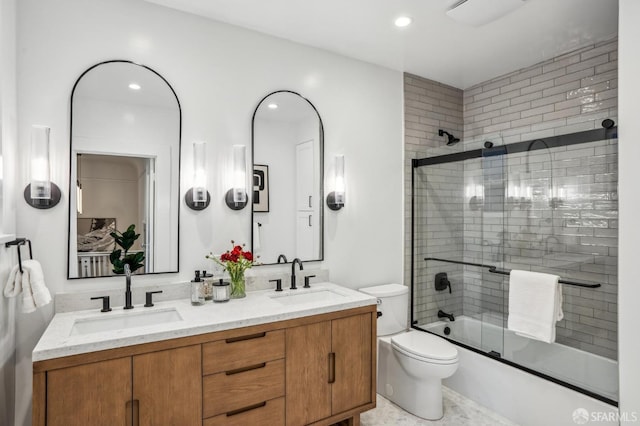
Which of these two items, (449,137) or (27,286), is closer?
(27,286)

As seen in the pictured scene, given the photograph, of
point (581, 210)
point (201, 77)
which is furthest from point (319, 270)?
point (581, 210)

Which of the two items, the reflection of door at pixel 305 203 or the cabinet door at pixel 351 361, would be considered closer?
the cabinet door at pixel 351 361

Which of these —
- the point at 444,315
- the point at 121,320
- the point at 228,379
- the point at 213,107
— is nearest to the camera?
the point at 228,379

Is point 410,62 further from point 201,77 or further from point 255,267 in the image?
point 255,267

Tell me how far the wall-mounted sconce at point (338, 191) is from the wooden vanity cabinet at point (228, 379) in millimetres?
875

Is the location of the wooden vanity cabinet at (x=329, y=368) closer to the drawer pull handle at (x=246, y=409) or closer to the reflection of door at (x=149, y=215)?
the drawer pull handle at (x=246, y=409)

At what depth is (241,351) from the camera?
1807 mm

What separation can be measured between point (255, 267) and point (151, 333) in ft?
3.13

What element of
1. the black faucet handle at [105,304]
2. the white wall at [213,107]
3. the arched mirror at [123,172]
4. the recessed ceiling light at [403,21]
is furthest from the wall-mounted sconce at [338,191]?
the black faucet handle at [105,304]

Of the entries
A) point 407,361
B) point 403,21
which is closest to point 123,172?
point 403,21

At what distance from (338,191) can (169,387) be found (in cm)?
171

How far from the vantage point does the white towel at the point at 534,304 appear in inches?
91.4

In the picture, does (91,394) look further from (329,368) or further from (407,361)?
(407,361)
